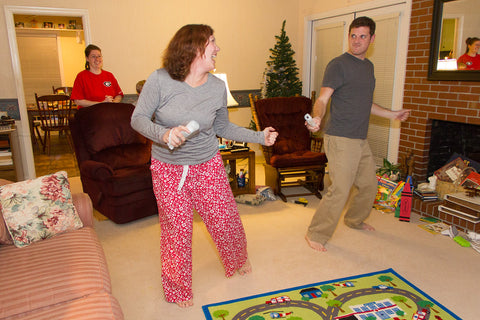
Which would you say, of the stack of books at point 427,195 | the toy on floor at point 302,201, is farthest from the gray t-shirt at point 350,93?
the toy on floor at point 302,201

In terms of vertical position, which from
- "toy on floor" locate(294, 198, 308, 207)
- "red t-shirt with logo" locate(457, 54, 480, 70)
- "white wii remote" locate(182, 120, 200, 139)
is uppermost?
"red t-shirt with logo" locate(457, 54, 480, 70)

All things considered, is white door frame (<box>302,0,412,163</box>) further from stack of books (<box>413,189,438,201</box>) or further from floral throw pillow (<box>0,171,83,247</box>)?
floral throw pillow (<box>0,171,83,247</box>)

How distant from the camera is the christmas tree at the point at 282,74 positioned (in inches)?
211

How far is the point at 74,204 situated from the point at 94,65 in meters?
2.26

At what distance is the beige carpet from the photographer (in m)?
2.28

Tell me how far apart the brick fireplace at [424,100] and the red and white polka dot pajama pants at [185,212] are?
2.15m

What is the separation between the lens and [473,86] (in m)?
3.19

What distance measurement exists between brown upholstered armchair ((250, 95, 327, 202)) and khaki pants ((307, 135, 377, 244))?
106cm

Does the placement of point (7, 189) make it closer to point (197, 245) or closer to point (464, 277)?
point (197, 245)

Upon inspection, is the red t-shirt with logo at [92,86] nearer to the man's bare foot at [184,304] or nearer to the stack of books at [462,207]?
the man's bare foot at [184,304]

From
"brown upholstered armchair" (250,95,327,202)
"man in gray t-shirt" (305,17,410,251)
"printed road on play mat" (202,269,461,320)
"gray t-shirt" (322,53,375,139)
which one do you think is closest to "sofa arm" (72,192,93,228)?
"printed road on play mat" (202,269,461,320)

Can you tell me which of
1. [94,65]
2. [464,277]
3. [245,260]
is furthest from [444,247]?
[94,65]

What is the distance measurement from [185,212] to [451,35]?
2.89m

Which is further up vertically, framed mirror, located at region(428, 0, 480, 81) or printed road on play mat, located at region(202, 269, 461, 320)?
framed mirror, located at region(428, 0, 480, 81)
